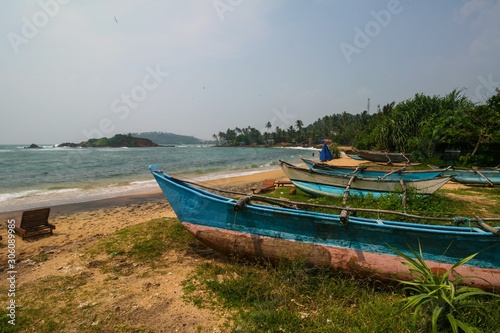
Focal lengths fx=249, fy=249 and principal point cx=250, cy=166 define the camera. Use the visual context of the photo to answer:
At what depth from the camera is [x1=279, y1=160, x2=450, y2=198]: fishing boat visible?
359 inches

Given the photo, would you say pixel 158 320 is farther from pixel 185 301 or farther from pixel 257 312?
pixel 257 312

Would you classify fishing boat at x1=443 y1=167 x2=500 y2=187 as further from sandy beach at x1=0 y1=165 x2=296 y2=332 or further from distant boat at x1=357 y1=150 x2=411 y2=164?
sandy beach at x1=0 y1=165 x2=296 y2=332

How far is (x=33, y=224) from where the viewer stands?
315 inches

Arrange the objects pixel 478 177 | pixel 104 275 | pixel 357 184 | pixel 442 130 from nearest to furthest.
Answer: pixel 104 275 → pixel 357 184 → pixel 478 177 → pixel 442 130

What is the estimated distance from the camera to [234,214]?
530 centimetres

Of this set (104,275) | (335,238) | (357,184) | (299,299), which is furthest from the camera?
(357,184)

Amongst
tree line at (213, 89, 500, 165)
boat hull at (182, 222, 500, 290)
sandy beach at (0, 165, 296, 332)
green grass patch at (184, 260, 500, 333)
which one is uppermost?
tree line at (213, 89, 500, 165)

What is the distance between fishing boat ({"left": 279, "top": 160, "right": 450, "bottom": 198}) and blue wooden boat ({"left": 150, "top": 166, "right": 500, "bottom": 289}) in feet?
13.5

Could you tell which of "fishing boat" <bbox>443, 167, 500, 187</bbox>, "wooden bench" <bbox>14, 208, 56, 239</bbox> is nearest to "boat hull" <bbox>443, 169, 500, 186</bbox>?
"fishing boat" <bbox>443, 167, 500, 187</bbox>

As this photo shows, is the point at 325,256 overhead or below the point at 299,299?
overhead

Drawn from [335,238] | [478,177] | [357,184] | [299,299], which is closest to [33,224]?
[299,299]

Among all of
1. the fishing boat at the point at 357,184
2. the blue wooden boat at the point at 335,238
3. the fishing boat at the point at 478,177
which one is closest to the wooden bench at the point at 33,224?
the blue wooden boat at the point at 335,238

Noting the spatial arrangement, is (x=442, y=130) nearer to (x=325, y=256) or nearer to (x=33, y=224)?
(x=325, y=256)

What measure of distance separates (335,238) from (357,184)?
611cm
